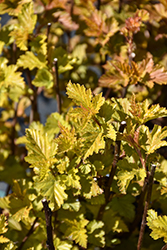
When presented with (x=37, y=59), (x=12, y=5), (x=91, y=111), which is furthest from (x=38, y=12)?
(x=91, y=111)

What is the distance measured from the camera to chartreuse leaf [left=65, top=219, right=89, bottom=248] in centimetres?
75

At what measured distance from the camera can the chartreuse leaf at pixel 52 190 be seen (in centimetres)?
63

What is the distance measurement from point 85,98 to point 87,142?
10 centimetres

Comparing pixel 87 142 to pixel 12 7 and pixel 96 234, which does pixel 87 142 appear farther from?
pixel 12 7

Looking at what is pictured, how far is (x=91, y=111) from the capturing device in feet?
2.01

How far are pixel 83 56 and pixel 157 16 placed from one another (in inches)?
14.3

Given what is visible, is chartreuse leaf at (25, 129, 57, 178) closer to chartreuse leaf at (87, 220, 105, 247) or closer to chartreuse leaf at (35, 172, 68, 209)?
chartreuse leaf at (35, 172, 68, 209)

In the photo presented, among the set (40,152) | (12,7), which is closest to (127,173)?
(40,152)

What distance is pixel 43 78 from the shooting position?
3.03 ft

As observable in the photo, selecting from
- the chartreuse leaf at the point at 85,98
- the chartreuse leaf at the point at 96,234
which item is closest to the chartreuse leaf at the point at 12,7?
the chartreuse leaf at the point at 85,98

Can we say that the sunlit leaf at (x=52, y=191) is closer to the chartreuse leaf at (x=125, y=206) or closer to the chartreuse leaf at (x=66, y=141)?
the chartreuse leaf at (x=66, y=141)

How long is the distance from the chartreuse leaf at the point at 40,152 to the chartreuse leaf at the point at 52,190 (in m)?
0.02

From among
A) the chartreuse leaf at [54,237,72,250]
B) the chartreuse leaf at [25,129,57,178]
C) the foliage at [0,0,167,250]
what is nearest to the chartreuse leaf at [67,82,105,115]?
the foliage at [0,0,167,250]

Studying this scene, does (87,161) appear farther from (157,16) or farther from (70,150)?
(157,16)
